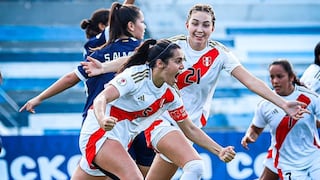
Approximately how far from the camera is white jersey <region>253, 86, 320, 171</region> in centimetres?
939

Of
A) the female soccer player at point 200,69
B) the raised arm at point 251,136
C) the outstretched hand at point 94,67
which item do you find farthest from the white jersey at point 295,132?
the outstretched hand at point 94,67

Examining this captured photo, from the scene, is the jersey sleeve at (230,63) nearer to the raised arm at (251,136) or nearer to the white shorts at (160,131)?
the white shorts at (160,131)

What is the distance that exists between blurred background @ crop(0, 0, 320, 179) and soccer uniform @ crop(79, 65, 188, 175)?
7242 mm

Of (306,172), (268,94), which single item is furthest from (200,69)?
(306,172)

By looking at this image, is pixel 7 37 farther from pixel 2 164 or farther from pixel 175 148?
pixel 175 148

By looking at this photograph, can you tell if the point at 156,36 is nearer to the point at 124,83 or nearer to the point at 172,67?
the point at 172,67

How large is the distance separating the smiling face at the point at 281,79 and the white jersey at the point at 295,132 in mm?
74

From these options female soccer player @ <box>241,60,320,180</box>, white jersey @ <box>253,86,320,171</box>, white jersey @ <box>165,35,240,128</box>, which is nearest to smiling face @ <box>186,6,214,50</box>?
white jersey @ <box>165,35,240,128</box>

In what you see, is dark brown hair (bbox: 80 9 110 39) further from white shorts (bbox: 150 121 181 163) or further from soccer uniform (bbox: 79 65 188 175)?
soccer uniform (bbox: 79 65 188 175)

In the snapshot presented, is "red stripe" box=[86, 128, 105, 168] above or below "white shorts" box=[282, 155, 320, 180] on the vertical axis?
above

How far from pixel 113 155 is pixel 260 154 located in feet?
15.1

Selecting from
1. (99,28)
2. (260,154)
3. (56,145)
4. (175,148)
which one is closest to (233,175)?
(260,154)

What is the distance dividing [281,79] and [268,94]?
1.34 metres

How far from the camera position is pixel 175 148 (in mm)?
7680
